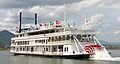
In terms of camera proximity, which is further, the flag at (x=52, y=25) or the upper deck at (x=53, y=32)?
the flag at (x=52, y=25)

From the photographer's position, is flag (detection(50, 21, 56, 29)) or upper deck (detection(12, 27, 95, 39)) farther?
flag (detection(50, 21, 56, 29))

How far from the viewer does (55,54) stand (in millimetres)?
57312

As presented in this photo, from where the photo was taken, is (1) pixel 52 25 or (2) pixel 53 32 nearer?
(1) pixel 52 25

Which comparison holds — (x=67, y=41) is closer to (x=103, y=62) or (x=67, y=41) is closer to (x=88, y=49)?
(x=88, y=49)

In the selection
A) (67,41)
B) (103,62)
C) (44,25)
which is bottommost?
(103,62)

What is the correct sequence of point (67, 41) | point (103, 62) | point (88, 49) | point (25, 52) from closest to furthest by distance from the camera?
point (103, 62), point (88, 49), point (67, 41), point (25, 52)

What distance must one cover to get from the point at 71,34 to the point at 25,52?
19.5 metres

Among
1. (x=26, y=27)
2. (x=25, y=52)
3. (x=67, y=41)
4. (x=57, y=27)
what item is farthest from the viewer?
(x=26, y=27)

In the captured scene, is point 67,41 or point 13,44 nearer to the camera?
point 67,41

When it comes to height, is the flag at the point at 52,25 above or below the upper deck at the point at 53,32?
above

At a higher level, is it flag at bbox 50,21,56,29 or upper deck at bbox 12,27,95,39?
flag at bbox 50,21,56,29

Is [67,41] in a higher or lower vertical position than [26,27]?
lower

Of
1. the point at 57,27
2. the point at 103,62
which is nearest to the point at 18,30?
the point at 57,27

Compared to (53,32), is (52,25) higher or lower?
higher
